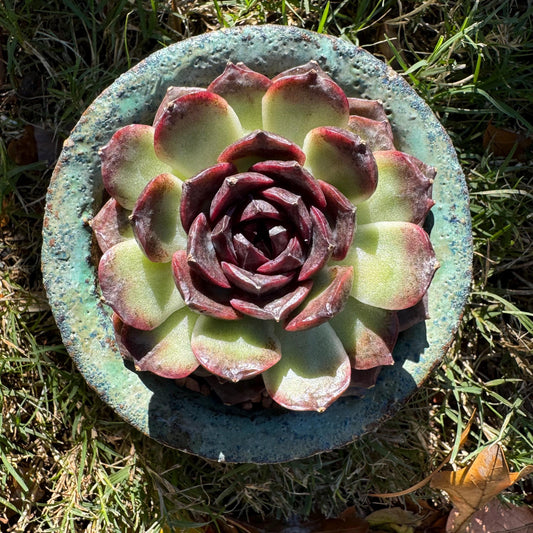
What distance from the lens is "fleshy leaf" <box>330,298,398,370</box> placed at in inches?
37.4

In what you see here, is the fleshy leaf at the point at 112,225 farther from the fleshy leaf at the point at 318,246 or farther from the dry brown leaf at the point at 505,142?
the dry brown leaf at the point at 505,142

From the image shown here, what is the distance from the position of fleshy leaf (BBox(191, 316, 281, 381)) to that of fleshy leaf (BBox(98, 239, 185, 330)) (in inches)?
2.3

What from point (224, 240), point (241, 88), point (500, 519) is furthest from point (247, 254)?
point (500, 519)

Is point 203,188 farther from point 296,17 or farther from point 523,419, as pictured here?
point 523,419

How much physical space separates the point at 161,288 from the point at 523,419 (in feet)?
3.42

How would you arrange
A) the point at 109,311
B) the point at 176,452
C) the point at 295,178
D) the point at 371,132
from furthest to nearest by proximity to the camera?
the point at 176,452
the point at 109,311
the point at 371,132
the point at 295,178

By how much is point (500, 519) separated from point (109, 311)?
Result: 1.06 meters

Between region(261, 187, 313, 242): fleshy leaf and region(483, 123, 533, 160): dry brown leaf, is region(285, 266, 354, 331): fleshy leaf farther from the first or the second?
region(483, 123, 533, 160): dry brown leaf

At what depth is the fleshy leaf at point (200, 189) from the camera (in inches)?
34.3

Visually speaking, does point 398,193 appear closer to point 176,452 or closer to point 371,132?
point 371,132

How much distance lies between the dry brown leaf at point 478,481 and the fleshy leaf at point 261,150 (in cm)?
81

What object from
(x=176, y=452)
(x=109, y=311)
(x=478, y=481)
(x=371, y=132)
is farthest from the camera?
(x=176, y=452)

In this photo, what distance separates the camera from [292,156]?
34.9 inches

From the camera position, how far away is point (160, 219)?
3.02 feet
